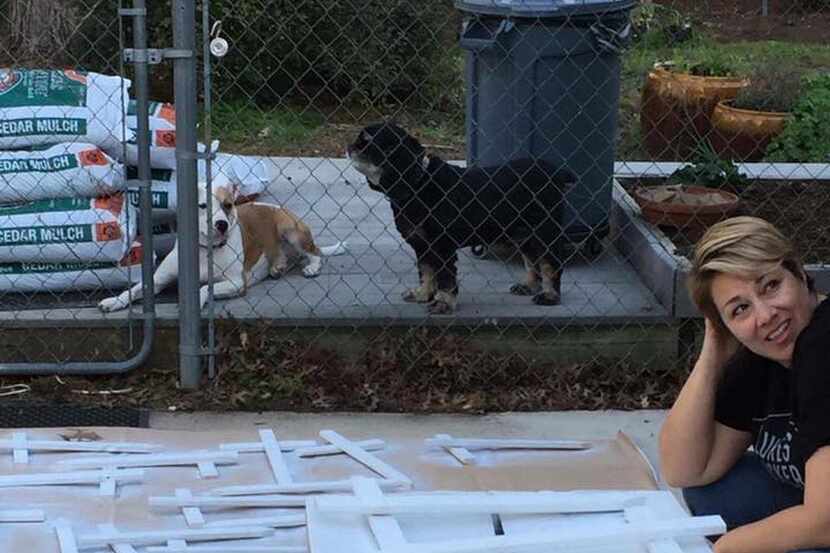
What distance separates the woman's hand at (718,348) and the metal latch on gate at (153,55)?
2159mm

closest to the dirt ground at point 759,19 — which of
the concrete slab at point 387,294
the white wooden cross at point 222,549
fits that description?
the concrete slab at point 387,294

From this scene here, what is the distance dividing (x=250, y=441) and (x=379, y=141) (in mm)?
1241

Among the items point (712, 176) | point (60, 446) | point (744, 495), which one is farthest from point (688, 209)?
point (60, 446)

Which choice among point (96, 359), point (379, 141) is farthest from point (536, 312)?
Result: point (96, 359)

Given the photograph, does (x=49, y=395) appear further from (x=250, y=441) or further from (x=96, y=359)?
(x=250, y=441)

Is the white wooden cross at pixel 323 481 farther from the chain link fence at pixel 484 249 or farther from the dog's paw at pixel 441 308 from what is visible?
the dog's paw at pixel 441 308

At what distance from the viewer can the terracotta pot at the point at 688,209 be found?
5.51 meters

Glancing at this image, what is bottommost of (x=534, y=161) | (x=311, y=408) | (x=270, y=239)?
(x=311, y=408)

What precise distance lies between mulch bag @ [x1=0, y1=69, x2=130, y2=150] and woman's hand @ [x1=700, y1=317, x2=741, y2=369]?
286cm

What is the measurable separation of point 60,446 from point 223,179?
58.6 inches

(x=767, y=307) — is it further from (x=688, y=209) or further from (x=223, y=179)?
(x=223, y=179)

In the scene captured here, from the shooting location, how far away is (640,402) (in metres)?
4.79

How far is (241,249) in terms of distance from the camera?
5215mm

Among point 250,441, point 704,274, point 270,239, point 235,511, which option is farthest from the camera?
point 270,239
